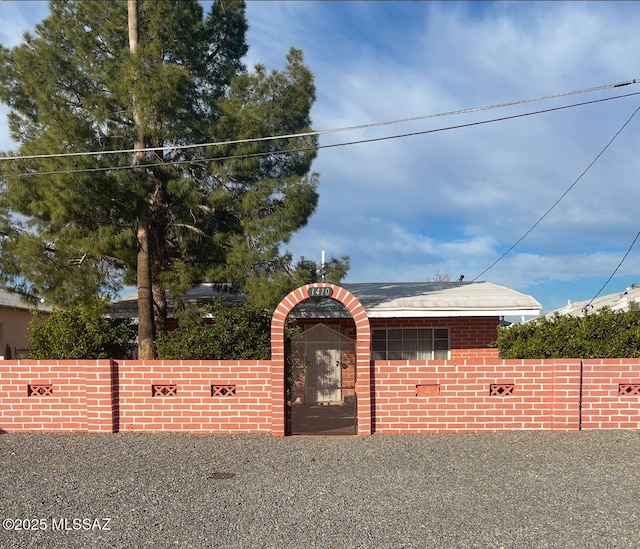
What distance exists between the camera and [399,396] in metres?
10.0

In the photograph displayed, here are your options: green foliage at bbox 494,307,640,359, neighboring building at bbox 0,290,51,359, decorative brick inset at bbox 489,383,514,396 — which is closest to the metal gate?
decorative brick inset at bbox 489,383,514,396

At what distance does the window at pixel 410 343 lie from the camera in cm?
1462

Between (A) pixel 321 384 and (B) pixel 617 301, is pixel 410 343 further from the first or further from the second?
(B) pixel 617 301

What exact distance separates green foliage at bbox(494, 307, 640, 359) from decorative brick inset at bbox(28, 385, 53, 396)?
796 centimetres

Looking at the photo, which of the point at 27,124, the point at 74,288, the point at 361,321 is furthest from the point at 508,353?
the point at 27,124

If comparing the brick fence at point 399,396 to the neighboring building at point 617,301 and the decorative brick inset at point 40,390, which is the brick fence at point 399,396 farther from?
the neighboring building at point 617,301

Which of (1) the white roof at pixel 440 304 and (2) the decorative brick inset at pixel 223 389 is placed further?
(1) the white roof at pixel 440 304

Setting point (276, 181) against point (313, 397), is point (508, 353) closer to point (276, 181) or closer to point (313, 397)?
point (313, 397)

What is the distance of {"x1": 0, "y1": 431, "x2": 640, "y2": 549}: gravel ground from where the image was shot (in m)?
5.43

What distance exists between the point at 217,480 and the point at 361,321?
365 centimetres

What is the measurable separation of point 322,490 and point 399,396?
3425 mm

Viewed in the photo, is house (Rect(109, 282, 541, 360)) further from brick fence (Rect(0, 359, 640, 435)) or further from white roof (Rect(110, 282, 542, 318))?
brick fence (Rect(0, 359, 640, 435))

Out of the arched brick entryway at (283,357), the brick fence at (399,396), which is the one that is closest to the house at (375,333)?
the arched brick entryway at (283,357)

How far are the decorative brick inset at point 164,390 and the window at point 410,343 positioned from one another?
5747mm
